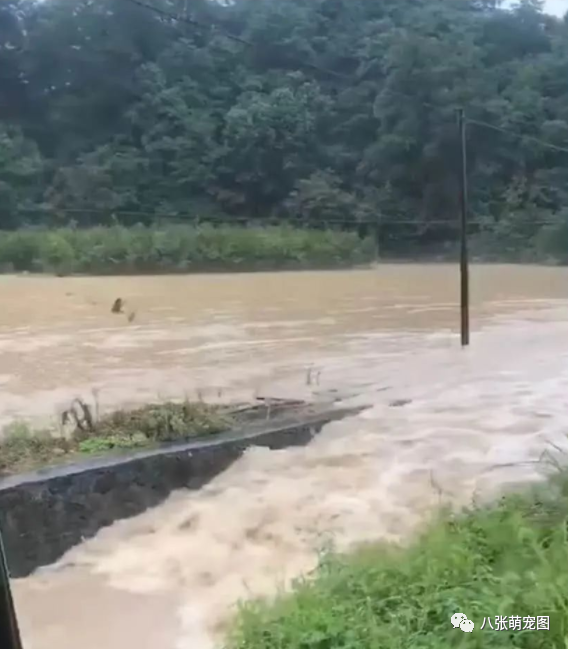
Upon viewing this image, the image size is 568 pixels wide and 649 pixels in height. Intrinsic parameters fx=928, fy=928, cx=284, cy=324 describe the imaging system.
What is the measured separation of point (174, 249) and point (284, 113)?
41.8 inches

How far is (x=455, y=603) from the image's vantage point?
1.48 m

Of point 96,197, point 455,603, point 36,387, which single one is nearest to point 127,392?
point 36,387

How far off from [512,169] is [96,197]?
71.5 inches

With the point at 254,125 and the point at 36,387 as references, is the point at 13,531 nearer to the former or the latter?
the point at 254,125

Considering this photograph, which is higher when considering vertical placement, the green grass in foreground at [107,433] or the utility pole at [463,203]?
the utility pole at [463,203]

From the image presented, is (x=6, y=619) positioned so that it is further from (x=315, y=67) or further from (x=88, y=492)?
(x=315, y=67)

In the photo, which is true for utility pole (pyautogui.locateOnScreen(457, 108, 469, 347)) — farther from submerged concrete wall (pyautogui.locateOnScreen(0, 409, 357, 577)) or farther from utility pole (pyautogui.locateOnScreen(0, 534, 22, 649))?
utility pole (pyautogui.locateOnScreen(0, 534, 22, 649))

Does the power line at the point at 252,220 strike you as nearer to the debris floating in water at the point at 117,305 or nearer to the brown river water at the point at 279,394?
the brown river water at the point at 279,394

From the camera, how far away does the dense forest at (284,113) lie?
251 centimetres

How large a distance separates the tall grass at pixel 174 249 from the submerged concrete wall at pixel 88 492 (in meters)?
0.91

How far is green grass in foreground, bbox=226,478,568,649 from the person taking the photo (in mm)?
1396

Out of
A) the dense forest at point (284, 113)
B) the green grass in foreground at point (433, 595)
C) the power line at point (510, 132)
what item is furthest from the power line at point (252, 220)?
the green grass in foreground at point (433, 595)

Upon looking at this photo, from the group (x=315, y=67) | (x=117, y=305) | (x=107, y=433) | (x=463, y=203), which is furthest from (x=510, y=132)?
(x=117, y=305)

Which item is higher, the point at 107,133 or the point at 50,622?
the point at 107,133
